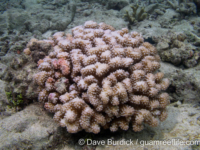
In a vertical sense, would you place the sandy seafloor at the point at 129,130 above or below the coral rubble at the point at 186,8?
below

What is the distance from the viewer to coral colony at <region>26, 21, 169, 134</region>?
2.04 meters

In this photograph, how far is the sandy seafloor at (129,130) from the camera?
6.95ft

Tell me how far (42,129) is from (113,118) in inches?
50.3

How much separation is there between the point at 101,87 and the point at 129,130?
114cm

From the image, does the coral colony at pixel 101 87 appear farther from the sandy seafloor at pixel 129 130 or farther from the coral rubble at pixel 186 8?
the coral rubble at pixel 186 8

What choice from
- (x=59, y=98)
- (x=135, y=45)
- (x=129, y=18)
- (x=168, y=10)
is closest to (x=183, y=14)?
(x=168, y=10)

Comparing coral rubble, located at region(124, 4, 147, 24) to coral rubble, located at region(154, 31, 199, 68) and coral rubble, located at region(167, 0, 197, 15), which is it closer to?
coral rubble, located at region(167, 0, 197, 15)

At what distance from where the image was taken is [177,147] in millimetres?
2066

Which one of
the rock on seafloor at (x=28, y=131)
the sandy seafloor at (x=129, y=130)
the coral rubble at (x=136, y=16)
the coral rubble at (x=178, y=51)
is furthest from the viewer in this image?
the coral rubble at (x=136, y=16)

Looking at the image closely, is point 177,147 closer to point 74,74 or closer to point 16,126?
point 74,74

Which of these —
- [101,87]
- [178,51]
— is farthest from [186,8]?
[101,87]

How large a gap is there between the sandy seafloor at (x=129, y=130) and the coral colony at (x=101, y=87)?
398 mm

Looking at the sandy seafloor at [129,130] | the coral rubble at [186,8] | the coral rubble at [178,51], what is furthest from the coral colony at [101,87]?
the coral rubble at [186,8]

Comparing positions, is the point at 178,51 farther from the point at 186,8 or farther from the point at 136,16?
the point at 186,8
